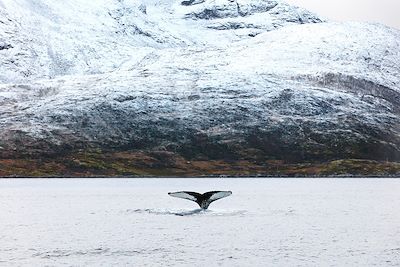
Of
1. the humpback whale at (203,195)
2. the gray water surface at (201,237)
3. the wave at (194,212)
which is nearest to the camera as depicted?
the gray water surface at (201,237)

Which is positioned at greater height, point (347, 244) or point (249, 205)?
point (249, 205)

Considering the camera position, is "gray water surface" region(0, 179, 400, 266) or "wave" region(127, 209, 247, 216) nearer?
"gray water surface" region(0, 179, 400, 266)

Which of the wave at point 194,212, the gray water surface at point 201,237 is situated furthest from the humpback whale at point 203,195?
the gray water surface at point 201,237

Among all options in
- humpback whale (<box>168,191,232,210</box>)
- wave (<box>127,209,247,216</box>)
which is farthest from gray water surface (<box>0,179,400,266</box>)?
humpback whale (<box>168,191,232,210</box>)

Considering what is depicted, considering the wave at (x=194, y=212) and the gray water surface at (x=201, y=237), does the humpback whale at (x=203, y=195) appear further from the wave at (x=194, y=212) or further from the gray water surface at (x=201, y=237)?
the gray water surface at (x=201, y=237)

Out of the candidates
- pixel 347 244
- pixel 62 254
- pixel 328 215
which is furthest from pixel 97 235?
pixel 328 215

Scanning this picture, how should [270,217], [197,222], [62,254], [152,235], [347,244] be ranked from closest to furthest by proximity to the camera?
1. [62,254]
2. [347,244]
3. [152,235]
4. [197,222]
5. [270,217]

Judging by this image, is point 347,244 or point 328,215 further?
point 328,215

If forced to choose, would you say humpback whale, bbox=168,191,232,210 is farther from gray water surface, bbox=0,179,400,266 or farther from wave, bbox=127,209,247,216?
gray water surface, bbox=0,179,400,266

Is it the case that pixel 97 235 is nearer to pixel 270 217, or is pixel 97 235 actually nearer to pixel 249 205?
pixel 270 217

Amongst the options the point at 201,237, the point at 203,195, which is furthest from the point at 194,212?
the point at 201,237

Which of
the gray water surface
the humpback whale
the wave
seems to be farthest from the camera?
the wave

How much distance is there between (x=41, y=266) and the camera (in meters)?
48.2

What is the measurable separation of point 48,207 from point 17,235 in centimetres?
4516
